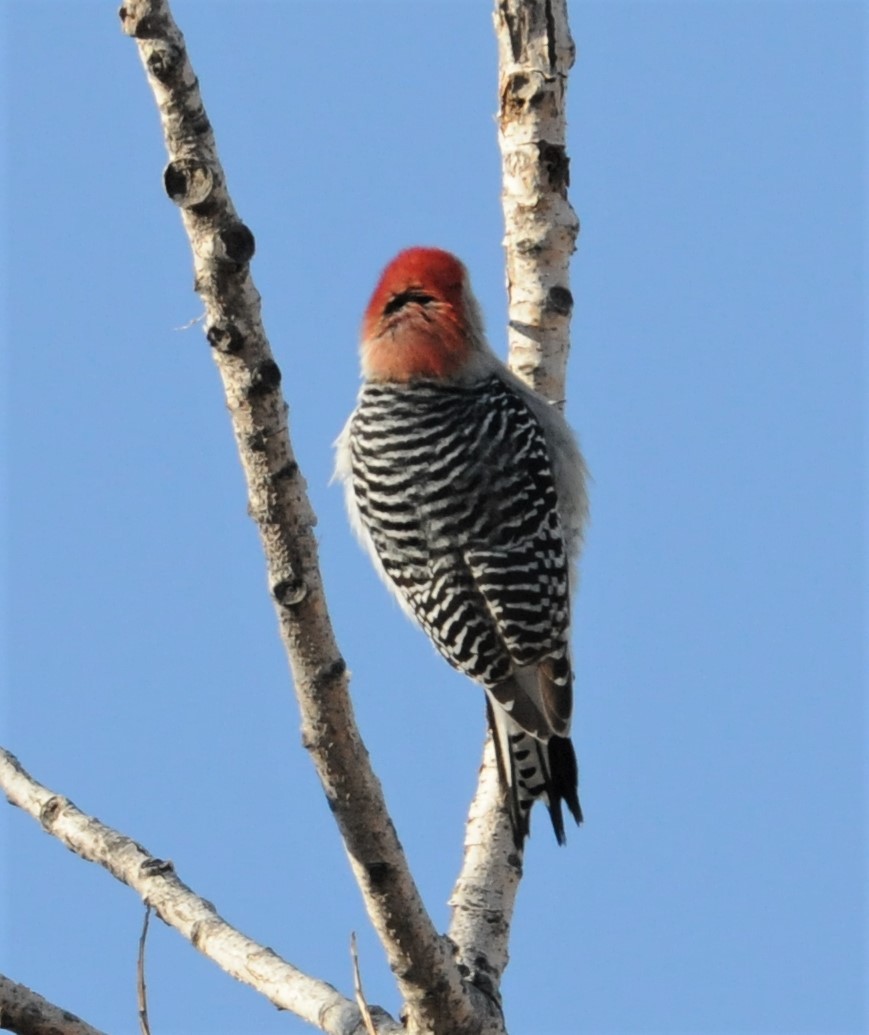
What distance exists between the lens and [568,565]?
715 centimetres

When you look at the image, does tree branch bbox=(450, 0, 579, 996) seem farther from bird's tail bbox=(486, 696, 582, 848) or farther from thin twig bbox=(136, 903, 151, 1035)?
thin twig bbox=(136, 903, 151, 1035)

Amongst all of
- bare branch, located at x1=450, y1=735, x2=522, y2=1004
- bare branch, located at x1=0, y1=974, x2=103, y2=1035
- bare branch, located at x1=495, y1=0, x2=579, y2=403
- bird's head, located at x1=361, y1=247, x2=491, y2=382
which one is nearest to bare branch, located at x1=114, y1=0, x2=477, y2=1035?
bare branch, located at x1=450, y1=735, x2=522, y2=1004

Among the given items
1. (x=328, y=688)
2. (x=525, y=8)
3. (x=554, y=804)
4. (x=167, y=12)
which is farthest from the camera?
(x=525, y=8)

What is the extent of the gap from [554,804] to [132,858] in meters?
1.91

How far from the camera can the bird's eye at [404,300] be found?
7.78 metres

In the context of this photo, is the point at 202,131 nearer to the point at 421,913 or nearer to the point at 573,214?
the point at 421,913

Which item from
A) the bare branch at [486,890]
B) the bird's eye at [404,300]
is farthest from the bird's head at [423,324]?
the bare branch at [486,890]

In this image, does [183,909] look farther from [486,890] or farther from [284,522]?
[284,522]

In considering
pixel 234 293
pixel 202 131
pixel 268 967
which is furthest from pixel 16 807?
pixel 202 131

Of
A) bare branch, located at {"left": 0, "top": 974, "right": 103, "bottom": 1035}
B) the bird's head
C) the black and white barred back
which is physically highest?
the bird's head

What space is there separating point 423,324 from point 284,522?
3.56 metres

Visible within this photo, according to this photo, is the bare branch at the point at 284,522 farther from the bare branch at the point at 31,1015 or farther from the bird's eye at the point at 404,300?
the bird's eye at the point at 404,300

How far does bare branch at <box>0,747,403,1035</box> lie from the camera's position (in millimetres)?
4684

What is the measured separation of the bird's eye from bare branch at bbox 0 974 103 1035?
4.32 metres
